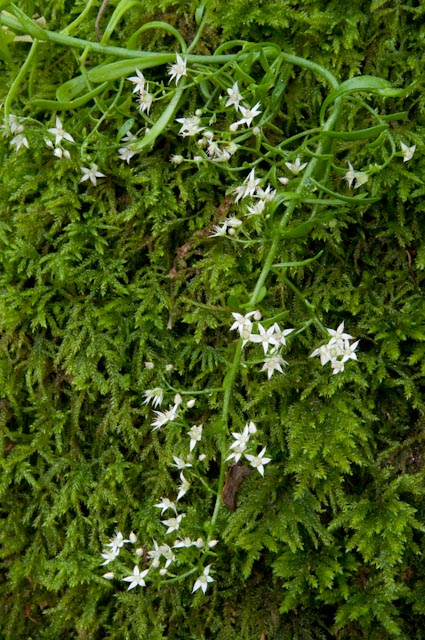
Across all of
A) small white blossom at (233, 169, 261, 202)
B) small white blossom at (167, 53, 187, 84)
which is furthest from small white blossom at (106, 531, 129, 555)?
small white blossom at (167, 53, 187, 84)

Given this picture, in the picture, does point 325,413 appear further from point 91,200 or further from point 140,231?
point 91,200

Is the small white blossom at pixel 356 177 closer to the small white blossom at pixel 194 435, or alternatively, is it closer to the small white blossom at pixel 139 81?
→ the small white blossom at pixel 139 81

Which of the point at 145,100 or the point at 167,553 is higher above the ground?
the point at 145,100

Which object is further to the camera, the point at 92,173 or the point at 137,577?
the point at 92,173

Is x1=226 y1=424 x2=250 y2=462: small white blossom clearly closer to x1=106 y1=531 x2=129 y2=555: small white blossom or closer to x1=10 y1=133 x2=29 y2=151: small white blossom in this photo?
x1=106 y1=531 x2=129 y2=555: small white blossom

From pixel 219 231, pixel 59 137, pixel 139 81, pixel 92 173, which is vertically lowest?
pixel 219 231

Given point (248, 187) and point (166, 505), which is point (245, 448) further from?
point (248, 187)

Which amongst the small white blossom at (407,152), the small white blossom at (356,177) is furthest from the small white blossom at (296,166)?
→ the small white blossom at (407,152)

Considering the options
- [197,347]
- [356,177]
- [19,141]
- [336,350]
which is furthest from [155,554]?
[19,141]

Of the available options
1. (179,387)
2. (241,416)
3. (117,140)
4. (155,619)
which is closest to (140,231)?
(117,140)
